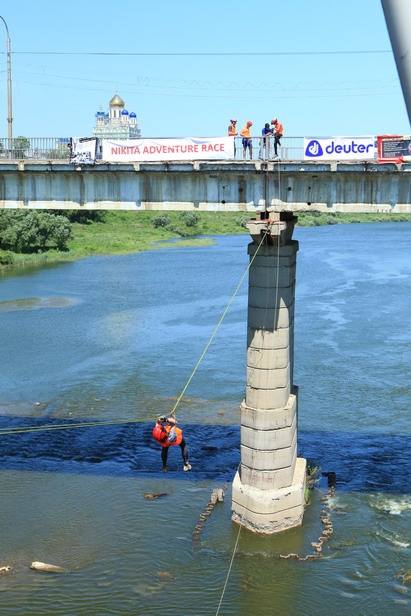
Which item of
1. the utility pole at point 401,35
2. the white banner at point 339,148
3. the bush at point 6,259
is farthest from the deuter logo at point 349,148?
the bush at point 6,259

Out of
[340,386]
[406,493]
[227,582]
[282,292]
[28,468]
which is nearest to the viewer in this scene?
[227,582]

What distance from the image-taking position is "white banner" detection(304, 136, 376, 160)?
20000 millimetres

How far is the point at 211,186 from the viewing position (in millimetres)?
21719

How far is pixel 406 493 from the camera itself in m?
19.6

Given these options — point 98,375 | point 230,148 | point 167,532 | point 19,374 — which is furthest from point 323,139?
point 19,374

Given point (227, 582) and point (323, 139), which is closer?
point (227, 582)

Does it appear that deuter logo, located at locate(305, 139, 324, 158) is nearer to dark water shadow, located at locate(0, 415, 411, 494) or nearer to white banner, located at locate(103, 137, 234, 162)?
white banner, located at locate(103, 137, 234, 162)

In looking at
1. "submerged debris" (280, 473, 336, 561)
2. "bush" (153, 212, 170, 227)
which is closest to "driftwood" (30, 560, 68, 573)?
"submerged debris" (280, 473, 336, 561)

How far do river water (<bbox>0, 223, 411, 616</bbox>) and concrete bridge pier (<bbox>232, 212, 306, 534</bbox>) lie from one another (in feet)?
1.96

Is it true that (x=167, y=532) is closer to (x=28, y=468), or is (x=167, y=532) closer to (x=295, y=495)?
(x=295, y=495)

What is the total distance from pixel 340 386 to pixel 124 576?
48.6ft

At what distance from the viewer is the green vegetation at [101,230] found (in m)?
68.2

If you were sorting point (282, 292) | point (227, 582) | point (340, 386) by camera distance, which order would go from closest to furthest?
point (227, 582)
point (282, 292)
point (340, 386)

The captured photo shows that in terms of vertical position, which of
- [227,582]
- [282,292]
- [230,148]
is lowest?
[227,582]
